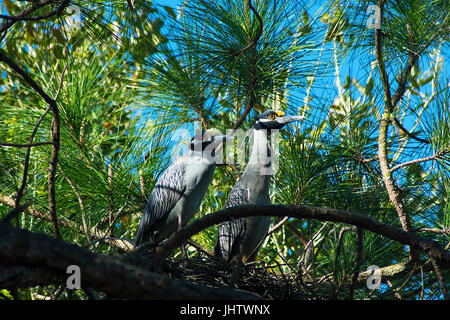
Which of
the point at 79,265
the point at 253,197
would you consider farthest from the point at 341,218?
the point at 253,197

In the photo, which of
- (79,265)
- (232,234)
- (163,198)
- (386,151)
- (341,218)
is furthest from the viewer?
(232,234)

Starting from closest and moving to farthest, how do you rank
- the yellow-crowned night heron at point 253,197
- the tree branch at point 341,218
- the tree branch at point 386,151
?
the tree branch at point 341,218 → the tree branch at point 386,151 → the yellow-crowned night heron at point 253,197

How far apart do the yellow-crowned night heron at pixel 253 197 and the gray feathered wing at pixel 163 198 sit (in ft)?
0.92

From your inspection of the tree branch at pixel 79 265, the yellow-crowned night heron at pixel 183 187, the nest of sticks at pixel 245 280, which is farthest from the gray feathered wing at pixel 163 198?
the tree branch at pixel 79 265

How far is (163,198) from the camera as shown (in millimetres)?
2453

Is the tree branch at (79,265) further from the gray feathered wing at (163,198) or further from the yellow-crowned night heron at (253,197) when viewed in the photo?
the yellow-crowned night heron at (253,197)

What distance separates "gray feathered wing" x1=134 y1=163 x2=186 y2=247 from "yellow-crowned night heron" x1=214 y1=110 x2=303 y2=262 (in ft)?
0.92

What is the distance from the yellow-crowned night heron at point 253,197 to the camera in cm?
256

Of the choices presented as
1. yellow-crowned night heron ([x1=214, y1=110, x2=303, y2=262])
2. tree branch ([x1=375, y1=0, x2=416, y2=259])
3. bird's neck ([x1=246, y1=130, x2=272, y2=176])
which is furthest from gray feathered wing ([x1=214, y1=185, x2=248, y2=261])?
tree branch ([x1=375, y1=0, x2=416, y2=259])

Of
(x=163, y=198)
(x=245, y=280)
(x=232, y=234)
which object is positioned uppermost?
(x=163, y=198)

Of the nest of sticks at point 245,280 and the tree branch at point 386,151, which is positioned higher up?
the tree branch at point 386,151

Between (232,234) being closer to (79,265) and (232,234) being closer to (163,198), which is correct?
(163,198)

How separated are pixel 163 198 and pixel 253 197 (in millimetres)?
470

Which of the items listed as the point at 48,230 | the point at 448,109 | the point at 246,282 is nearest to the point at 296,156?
the point at 448,109
